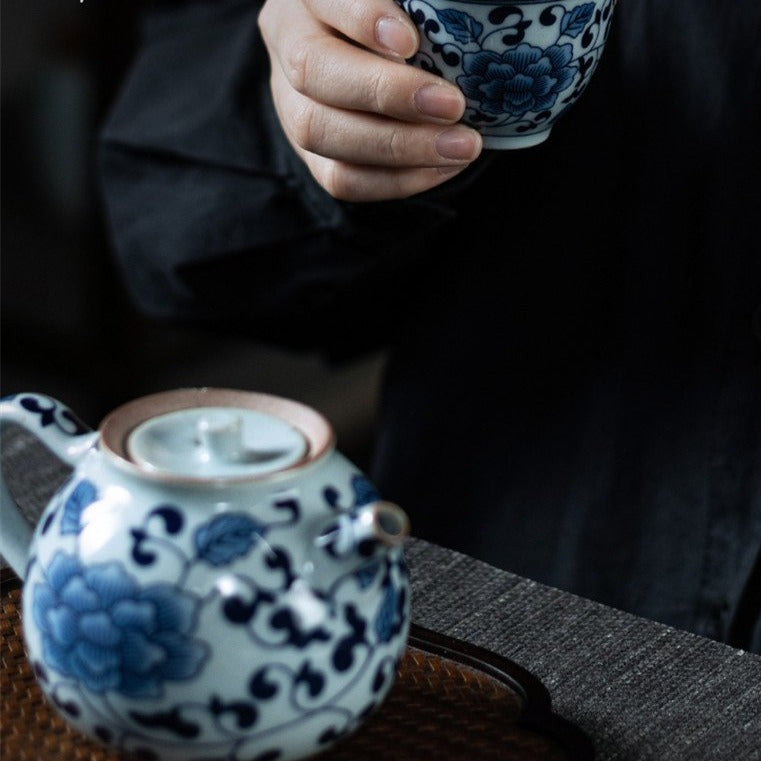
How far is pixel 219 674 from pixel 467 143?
30 centimetres

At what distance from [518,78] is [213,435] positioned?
→ 0.23 meters

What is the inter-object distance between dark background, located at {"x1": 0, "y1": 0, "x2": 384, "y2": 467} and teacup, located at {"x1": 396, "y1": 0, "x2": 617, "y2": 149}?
5.11 ft

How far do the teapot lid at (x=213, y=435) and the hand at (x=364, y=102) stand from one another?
0.57ft

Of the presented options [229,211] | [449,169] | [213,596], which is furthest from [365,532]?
[229,211]

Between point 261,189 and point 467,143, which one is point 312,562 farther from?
point 261,189

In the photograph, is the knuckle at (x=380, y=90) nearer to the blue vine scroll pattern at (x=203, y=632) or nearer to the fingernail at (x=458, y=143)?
the fingernail at (x=458, y=143)

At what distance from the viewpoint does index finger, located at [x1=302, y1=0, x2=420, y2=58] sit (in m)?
0.58

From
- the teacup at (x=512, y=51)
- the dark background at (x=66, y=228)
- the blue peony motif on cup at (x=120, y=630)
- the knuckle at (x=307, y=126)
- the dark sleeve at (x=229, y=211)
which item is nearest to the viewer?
the blue peony motif on cup at (x=120, y=630)

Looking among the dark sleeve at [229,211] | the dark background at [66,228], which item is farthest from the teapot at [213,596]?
the dark background at [66,228]

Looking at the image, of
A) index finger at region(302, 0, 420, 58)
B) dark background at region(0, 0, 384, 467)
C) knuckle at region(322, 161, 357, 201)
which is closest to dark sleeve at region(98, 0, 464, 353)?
knuckle at region(322, 161, 357, 201)

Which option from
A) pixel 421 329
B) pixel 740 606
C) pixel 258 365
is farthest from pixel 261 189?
pixel 258 365

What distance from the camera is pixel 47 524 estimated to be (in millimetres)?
492

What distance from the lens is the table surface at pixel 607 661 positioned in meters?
Answer: 0.57

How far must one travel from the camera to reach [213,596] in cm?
44
